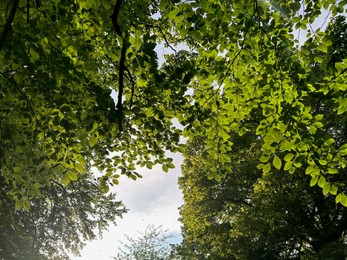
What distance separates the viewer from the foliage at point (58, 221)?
1555cm

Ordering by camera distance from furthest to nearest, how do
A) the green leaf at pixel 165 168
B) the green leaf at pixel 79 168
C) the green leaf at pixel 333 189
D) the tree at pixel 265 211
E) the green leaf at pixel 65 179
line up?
the tree at pixel 265 211
the green leaf at pixel 165 168
the green leaf at pixel 79 168
the green leaf at pixel 65 179
the green leaf at pixel 333 189

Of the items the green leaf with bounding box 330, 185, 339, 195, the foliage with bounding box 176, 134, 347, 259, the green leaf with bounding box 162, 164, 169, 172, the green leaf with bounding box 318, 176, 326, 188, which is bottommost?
the green leaf with bounding box 330, 185, 339, 195

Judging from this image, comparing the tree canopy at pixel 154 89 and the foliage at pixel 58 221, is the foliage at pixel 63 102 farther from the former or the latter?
the foliage at pixel 58 221

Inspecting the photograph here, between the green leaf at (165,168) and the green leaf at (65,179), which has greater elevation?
the green leaf at (165,168)

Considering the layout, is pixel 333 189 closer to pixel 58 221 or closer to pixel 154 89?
pixel 154 89

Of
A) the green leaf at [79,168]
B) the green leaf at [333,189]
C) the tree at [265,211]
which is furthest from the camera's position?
the tree at [265,211]

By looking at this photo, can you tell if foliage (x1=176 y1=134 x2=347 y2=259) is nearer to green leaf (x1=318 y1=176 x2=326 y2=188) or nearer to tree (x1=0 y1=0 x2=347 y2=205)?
tree (x1=0 y1=0 x2=347 y2=205)

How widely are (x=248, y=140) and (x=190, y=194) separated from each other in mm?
4552

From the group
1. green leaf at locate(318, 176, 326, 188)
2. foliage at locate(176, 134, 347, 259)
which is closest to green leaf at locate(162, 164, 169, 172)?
green leaf at locate(318, 176, 326, 188)

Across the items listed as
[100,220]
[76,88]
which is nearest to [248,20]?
[76,88]

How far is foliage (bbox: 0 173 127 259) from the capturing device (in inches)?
612

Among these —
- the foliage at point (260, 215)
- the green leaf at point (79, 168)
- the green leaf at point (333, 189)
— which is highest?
the foliage at point (260, 215)

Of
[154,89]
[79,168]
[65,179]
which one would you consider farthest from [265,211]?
[65,179]

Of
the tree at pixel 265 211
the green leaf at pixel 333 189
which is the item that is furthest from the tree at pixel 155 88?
the tree at pixel 265 211
